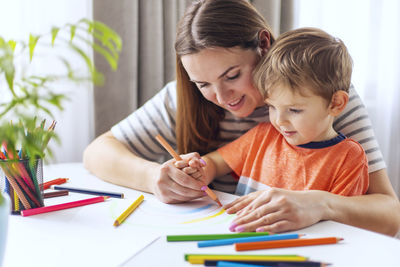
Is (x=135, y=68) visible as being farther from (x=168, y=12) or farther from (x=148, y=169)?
(x=148, y=169)

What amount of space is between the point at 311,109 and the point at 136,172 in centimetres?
42

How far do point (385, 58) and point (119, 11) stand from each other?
135 cm

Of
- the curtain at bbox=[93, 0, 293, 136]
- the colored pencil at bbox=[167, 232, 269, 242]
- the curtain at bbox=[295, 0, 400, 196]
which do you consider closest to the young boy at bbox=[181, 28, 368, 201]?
the colored pencil at bbox=[167, 232, 269, 242]

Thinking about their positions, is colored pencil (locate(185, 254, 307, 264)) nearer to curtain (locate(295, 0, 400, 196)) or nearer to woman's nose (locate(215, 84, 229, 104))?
woman's nose (locate(215, 84, 229, 104))

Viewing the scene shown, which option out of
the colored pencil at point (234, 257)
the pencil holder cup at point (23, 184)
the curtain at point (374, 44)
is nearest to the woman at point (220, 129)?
the colored pencil at point (234, 257)

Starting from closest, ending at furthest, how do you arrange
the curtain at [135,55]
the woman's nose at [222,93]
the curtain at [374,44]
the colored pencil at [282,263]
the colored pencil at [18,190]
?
the colored pencil at [282,263]
the colored pencil at [18,190]
the woman's nose at [222,93]
the curtain at [135,55]
the curtain at [374,44]

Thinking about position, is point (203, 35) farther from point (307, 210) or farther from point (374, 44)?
point (374, 44)

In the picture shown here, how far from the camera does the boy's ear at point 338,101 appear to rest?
0.92 metres

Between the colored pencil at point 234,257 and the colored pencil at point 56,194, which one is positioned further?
the colored pencil at point 56,194

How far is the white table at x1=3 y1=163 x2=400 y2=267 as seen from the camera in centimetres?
61

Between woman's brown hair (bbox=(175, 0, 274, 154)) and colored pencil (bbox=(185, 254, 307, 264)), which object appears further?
woman's brown hair (bbox=(175, 0, 274, 154))

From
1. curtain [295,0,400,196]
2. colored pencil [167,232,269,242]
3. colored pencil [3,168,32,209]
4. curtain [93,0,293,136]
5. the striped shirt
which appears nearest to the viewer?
colored pencil [167,232,269,242]

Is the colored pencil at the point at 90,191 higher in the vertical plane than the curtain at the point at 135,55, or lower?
lower

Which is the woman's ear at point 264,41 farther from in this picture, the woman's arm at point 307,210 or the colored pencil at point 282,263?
the colored pencil at point 282,263
